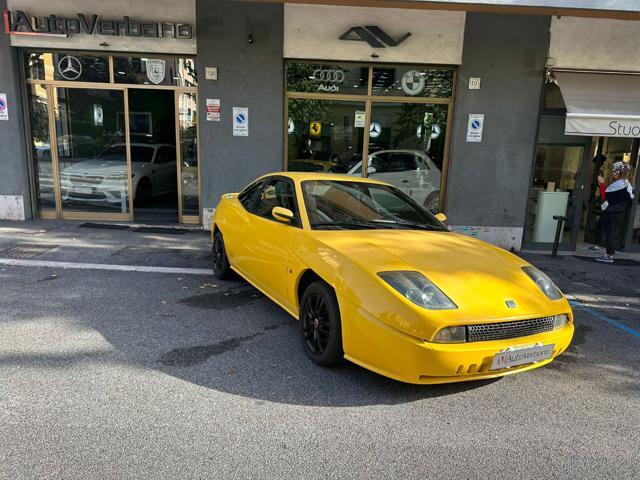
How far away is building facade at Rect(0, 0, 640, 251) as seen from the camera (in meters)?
8.37

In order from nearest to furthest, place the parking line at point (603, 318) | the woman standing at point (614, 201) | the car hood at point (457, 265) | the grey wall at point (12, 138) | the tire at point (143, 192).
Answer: the car hood at point (457, 265) < the parking line at point (603, 318) < the woman standing at point (614, 201) < the grey wall at point (12, 138) < the tire at point (143, 192)

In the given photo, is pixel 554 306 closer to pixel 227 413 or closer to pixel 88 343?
pixel 227 413

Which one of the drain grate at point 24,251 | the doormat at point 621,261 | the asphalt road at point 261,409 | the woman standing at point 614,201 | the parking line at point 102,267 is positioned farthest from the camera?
the doormat at point 621,261

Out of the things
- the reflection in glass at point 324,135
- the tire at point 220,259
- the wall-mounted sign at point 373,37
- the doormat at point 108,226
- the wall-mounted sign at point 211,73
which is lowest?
the doormat at point 108,226

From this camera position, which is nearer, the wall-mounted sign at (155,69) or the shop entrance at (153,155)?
the wall-mounted sign at (155,69)

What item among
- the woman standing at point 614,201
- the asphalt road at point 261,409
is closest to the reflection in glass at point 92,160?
the asphalt road at point 261,409

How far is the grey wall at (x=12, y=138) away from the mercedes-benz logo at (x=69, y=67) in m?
0.79

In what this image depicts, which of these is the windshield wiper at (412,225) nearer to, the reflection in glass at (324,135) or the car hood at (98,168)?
the reflection in glass at (324,135)

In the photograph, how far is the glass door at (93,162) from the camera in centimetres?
930

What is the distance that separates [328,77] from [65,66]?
512cm

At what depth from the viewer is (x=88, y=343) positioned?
383cm

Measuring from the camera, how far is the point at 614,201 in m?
8.02

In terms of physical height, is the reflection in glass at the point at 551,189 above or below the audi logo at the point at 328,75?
below

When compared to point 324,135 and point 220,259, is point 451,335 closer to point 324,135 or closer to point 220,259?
point 220,259
